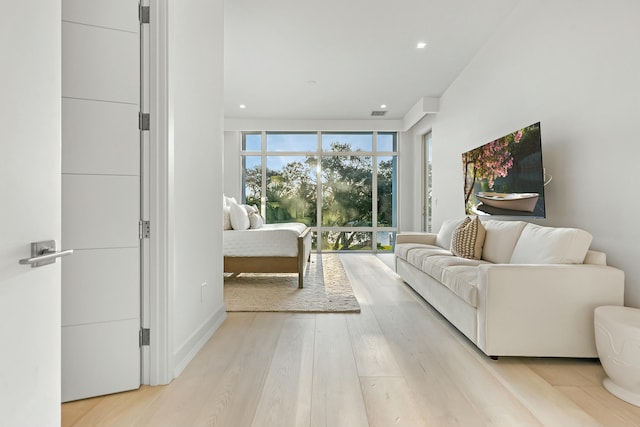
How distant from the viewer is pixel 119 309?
6.15 feet

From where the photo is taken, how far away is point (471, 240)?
3.61 m

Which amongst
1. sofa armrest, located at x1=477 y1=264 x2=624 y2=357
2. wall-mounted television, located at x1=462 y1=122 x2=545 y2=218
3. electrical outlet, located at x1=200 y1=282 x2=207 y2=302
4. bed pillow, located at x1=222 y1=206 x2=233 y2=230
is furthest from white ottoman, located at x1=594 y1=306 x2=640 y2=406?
bed pillow, located at x1=222 y1=206 x2=233 y2=230

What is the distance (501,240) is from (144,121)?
3.09 meters

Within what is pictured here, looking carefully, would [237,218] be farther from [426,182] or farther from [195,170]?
[426,182]

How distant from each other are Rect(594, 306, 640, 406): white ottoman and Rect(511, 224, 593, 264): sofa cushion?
459mm

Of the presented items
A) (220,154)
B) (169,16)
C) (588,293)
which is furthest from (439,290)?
(169,16)

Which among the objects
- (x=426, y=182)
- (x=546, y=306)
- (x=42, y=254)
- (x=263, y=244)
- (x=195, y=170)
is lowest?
(x=546, y=306)

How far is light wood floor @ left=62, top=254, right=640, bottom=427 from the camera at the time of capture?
5.27ft

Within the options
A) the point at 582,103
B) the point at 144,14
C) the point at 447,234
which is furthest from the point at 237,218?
the point at 582,103

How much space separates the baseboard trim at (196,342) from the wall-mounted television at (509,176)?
Result: 9.36 ft

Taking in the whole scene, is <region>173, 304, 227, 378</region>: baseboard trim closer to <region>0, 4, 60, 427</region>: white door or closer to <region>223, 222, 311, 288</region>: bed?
<region>0, 4, 60, 427</region>: white door

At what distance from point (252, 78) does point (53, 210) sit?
4807 mm

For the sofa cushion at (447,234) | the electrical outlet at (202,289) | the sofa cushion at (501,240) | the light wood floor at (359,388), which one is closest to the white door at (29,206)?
the light wood floor at (359,388)

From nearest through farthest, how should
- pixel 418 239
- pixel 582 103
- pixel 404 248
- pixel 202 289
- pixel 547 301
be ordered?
1. pixel 547 301
2. pixel 202 289
3. pixel 582 103
4. pixel 404 248
5. pixel 418 239
